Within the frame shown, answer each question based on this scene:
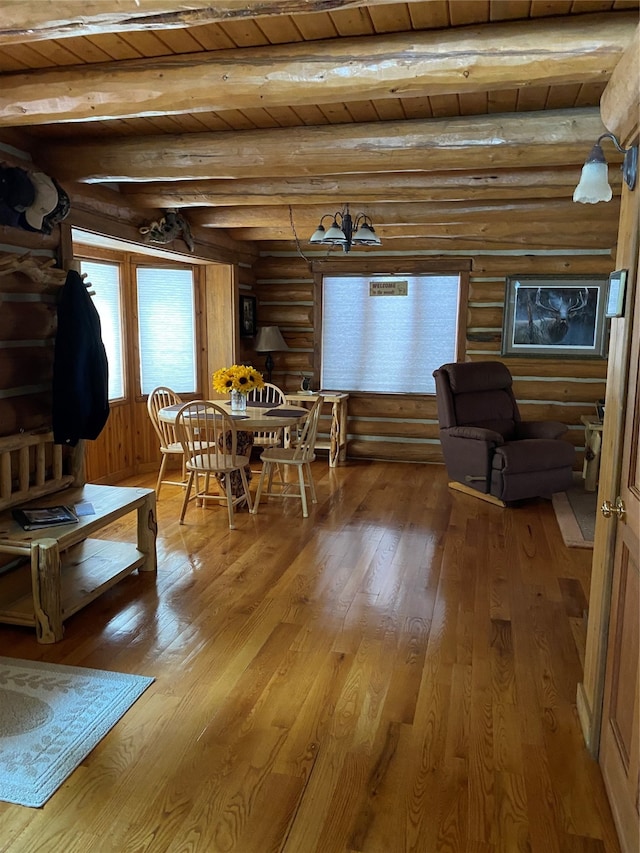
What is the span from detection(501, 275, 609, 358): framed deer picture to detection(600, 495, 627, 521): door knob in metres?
4.68

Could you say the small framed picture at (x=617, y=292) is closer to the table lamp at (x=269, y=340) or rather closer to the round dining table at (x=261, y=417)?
the round dining table at (x=261, y=417)

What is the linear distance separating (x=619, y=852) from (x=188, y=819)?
1.25m

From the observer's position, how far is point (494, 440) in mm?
5125

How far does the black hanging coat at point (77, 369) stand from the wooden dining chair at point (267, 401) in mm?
1881

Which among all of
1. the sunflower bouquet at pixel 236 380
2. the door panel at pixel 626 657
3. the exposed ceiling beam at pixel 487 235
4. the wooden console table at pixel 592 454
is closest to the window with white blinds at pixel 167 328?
the exposed ceiling beam at pixel 487 235

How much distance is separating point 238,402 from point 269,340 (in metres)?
1.82

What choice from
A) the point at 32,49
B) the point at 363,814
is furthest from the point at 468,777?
the point at 32,49

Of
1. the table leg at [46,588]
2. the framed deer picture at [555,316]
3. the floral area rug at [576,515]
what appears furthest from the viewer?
the framed deer picture at [555,316]

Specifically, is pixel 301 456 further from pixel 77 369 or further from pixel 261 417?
pixel 77 369

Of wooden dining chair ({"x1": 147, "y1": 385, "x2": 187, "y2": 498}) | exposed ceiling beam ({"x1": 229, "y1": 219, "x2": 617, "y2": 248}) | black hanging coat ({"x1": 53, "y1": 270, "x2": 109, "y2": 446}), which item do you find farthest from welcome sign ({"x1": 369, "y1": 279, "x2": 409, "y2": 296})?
black hanging coat ({"x1": 53, "y1": 270, "x2": 109, "y2": 446})

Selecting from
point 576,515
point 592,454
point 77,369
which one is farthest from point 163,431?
point 592,454

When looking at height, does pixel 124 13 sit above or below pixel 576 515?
above

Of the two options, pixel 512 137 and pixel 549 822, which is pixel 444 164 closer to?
pixel 512 137

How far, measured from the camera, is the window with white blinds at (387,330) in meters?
6.66
